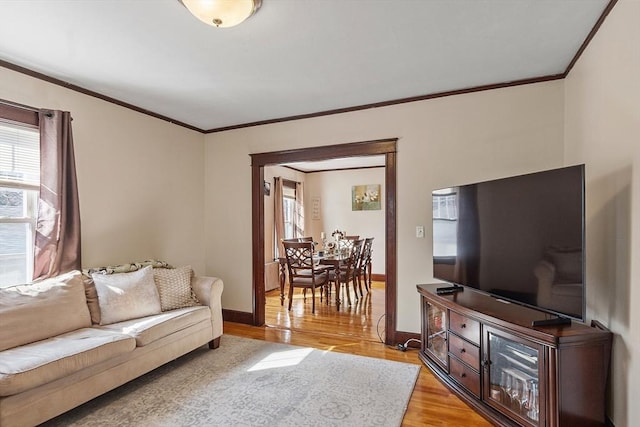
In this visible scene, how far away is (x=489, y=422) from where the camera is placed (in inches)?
84.8

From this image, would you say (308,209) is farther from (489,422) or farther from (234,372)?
(489,422)

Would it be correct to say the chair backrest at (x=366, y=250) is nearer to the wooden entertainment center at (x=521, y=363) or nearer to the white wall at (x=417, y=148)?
the white wall at (x=417, y=148)

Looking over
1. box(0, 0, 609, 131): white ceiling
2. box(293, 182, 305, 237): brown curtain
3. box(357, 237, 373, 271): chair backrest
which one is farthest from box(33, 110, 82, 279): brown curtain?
box(293, 182, 305, 237): brown curtain

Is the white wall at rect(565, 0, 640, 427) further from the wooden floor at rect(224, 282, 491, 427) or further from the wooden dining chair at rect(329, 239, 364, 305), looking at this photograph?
the wooden dining chair at rect(329, 239, 364, 305)

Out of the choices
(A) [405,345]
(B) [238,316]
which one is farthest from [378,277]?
(A) [405,345]

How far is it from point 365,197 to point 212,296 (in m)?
4.83

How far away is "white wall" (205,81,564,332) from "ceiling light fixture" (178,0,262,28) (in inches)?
78.0

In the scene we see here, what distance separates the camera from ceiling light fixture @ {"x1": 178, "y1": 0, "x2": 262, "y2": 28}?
174 centimetres

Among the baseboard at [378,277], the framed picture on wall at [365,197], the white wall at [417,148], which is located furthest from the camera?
the framed picture on wall at [365,197]

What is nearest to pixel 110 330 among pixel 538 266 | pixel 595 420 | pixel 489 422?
pixel 489 422

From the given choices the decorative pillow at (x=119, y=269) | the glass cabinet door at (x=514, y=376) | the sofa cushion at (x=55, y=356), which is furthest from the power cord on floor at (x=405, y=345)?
the decorative pillow at (x=119, y=269)

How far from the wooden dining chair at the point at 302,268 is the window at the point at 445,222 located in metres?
2.08

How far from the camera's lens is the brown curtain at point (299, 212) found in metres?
7.59

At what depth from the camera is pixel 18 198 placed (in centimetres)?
276
